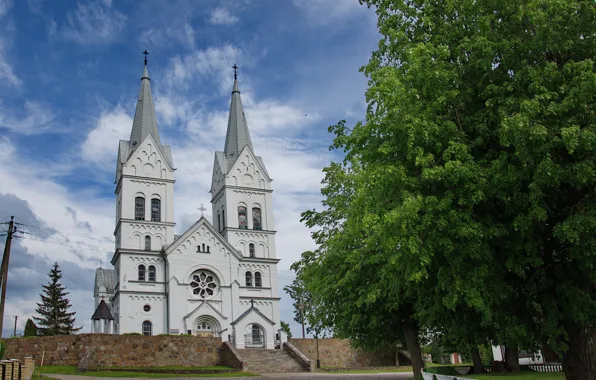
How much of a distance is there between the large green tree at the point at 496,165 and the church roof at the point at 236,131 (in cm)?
4138

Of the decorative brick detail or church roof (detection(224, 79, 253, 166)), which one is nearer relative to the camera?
the decorative brick detail

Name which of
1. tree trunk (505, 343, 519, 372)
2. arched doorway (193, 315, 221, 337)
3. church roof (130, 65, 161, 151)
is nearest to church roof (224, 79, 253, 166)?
church roof (130, 65, 161, 151)

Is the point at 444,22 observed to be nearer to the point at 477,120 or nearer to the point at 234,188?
the point at 477,120

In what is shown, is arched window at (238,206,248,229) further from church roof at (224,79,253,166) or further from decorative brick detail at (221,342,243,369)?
decorative brick detail at (221,342,243,369)

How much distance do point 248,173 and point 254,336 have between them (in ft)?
50.6

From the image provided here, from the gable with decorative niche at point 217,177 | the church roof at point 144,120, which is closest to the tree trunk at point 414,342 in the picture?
the gable with decorative niche at point 217,177

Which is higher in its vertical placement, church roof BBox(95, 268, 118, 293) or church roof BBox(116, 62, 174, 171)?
church roof BBox(116, 62, 174, 171)

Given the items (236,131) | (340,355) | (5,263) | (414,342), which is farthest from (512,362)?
(236,131)

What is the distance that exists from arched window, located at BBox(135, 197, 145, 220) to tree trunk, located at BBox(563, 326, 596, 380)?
133 ft

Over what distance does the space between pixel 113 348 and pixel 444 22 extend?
24781 millimetres

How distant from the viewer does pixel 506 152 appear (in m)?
12.7

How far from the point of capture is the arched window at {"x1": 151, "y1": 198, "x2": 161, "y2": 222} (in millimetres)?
50150

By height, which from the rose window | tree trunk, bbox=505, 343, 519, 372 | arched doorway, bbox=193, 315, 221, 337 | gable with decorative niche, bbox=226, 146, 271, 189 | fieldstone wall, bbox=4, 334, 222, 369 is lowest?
tree trunk, bbox=505, 343, 519, 372

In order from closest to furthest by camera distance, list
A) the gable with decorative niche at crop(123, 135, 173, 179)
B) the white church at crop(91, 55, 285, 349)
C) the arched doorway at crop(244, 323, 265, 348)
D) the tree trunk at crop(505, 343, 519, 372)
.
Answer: the tree trunk at crop(505, 343, 519, 372) < the white church at crop(91, 55, 285, 349) < the arched doorway at crop(244, 323, 265, 348) < the gable with decorative niche at crop(123, 135, 173, 179)
